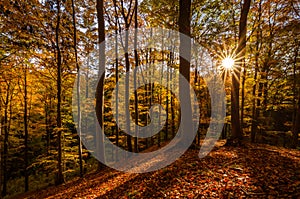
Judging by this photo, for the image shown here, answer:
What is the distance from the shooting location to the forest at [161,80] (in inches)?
183

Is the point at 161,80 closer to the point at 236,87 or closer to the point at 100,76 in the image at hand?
the point at 100,76

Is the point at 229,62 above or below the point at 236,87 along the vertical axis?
above

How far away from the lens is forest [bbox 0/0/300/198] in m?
4.64

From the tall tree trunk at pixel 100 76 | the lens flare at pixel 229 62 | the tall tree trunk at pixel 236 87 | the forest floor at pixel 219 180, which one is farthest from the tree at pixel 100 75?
the lens flare at pixel 229 62

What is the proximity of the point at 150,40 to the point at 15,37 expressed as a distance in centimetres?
987

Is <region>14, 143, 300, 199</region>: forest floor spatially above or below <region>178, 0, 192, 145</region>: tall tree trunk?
below

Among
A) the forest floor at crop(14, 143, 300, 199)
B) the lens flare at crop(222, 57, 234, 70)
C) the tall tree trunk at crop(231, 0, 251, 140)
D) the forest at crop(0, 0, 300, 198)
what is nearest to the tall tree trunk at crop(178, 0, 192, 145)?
the forest at crop(0, 0, 300, 198)

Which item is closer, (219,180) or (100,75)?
(219,180)

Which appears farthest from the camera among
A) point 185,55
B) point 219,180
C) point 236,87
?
point 236,87

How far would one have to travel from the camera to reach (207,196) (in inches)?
135

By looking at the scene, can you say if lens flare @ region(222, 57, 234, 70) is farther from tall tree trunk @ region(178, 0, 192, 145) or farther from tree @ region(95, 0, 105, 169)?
tree @ region(95, 0, 105, 169)

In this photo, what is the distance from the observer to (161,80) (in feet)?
55.0

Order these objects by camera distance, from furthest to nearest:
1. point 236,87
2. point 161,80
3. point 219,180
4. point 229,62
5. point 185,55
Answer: point 161,80, point 229,62, point 236,87, point 185,55, point 219,180

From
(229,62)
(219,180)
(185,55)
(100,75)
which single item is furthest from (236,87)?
(100,75)
